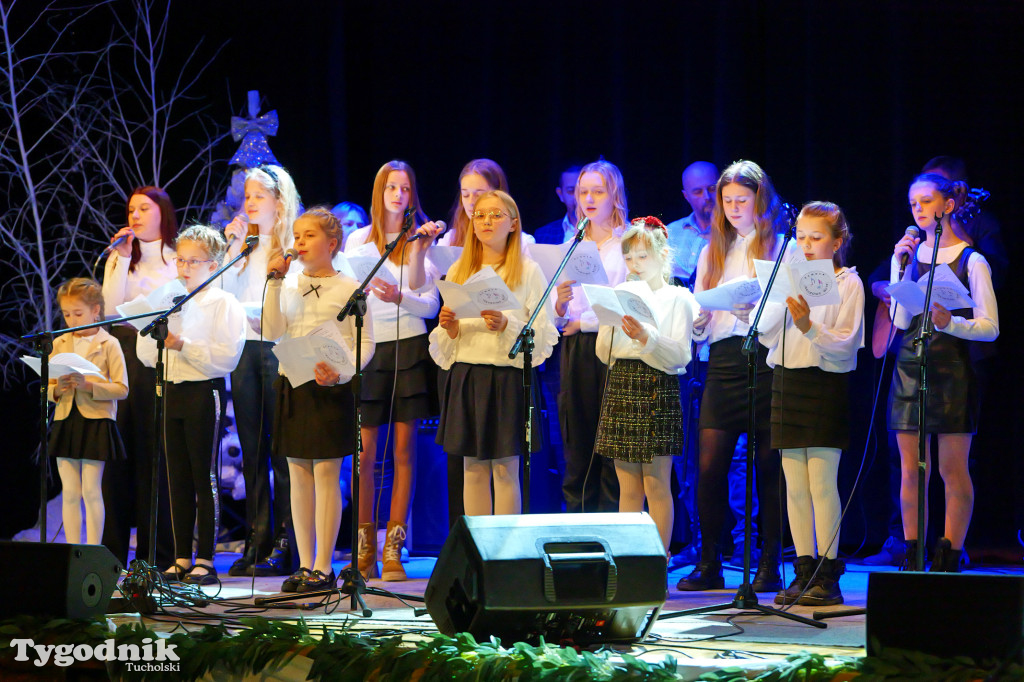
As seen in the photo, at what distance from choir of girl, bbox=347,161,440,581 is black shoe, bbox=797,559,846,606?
5.38 feet

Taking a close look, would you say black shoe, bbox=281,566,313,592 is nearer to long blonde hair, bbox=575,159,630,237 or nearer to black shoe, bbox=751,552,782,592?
black shoe, bbox=751,552,782,592

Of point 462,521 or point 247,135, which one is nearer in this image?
point 462,521

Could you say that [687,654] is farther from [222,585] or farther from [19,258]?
[19,258]

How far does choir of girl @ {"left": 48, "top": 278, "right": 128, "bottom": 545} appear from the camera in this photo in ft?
13.8

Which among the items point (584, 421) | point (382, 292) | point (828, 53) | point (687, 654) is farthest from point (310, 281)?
point (828, 53)

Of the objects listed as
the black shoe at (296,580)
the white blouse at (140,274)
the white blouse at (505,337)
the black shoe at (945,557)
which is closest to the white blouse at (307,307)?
the white blouse at (505,337)

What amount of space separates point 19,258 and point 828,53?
176 inches

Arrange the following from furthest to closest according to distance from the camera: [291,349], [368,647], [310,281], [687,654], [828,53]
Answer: [828,53]
[310,281]
[291,349]
[687,654]
[368,647]

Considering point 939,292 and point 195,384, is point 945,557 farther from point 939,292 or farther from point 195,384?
point 195,384

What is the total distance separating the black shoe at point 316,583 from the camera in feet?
11.7

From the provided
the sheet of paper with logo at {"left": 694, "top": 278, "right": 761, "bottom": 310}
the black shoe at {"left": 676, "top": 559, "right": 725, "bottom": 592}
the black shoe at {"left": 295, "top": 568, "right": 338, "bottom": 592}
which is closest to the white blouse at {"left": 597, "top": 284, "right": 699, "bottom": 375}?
the sheet of paper with logo at {"left": 694, "top": 278, "right": 761, "bottom": 310}

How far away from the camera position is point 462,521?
2.53 m

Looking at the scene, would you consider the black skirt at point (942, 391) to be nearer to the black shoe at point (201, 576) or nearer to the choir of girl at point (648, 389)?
the choir of girl at point (648, 389)

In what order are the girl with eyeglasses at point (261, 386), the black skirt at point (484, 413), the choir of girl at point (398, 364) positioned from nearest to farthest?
1. the black skirt at point (484, 413)
2. the choir of girl at point (398, 364)
3. the girl with eyeglasses at point (261, 386)
